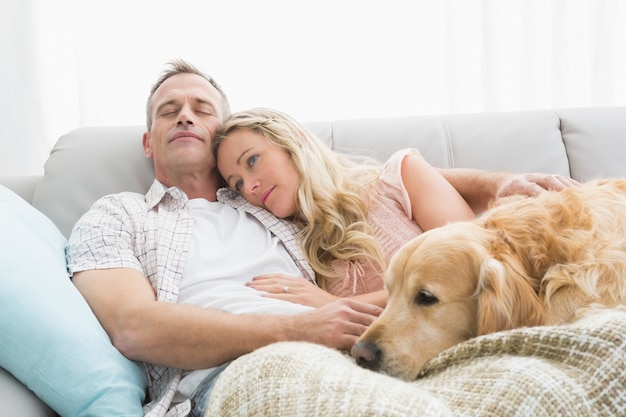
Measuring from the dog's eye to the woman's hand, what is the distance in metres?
0.45

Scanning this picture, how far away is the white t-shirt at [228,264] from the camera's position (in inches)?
64.3

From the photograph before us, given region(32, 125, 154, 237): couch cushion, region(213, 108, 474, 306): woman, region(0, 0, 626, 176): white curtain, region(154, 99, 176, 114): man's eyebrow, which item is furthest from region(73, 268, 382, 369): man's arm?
region(0, 0, 626, 176): white curtain

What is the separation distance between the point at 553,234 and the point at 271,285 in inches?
29.0

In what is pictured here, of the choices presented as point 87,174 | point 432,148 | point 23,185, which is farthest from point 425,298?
point 23,185

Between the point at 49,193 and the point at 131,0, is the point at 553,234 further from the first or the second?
the point at 131,0

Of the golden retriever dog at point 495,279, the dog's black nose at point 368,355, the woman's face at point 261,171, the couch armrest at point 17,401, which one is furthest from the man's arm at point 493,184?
the couch armrest at point 17,401

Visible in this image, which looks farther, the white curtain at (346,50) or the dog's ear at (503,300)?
the white curtain at (346,50)

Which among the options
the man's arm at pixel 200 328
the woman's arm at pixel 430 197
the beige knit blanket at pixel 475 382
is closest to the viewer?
the beige knit blanket at pixel 475 382

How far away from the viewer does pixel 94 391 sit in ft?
4.48

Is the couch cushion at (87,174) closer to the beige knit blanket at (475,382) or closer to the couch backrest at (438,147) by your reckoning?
the couch backrest at (438,147)

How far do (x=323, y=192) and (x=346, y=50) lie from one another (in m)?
1.27

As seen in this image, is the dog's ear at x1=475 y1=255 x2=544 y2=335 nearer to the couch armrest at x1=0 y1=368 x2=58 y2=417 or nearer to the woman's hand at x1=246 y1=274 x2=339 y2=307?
the woman's hand at x1=246 y1=274 x2=339 y2=307

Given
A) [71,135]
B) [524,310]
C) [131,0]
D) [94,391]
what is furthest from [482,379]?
[131,0]

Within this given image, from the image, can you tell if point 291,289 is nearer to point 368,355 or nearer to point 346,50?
point 368,355
